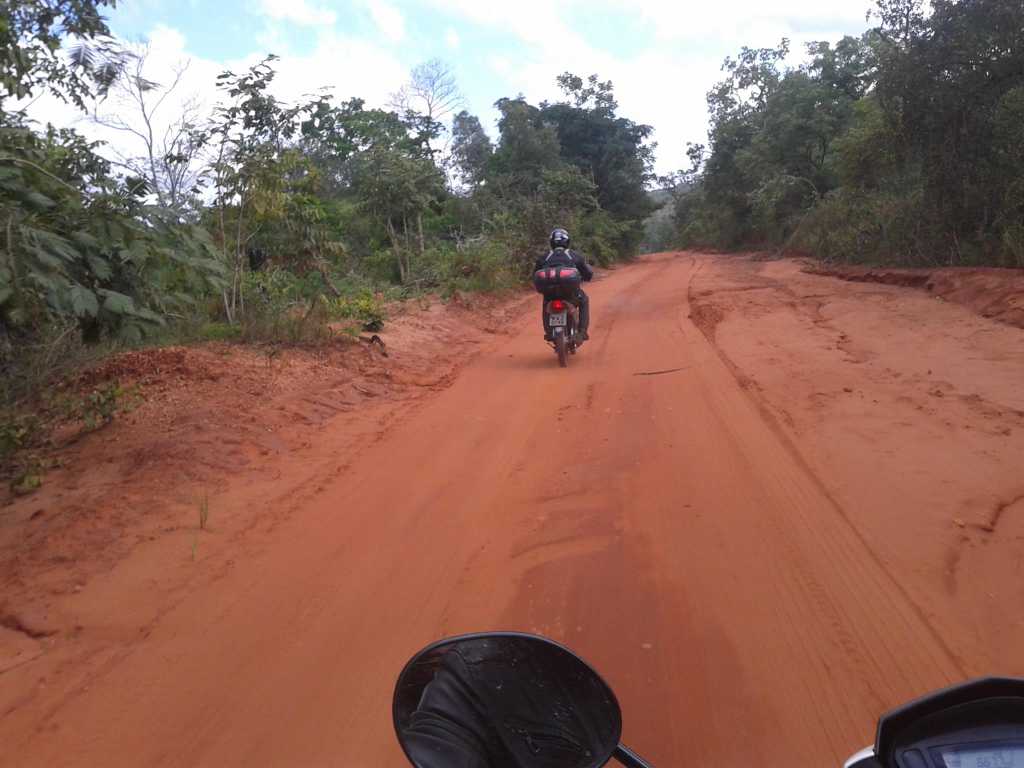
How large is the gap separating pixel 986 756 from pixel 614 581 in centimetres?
276

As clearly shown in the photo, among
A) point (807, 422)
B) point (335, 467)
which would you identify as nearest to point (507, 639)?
point (335, 467)

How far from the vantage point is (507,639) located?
6.48 feet

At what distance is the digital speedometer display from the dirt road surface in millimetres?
1483

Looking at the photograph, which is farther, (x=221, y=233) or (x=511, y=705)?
(x=221, y=233)

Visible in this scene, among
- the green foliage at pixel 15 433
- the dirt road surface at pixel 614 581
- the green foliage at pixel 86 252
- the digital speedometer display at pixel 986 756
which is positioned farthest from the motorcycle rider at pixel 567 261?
the digital speedometer display at pixel 986 756

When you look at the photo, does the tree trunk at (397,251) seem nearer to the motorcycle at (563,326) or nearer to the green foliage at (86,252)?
the motorcycle at (563,326)

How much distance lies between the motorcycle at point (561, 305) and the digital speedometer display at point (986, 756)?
8.56m

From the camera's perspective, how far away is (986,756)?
139cm

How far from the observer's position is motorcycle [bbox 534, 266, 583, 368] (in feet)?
32.8

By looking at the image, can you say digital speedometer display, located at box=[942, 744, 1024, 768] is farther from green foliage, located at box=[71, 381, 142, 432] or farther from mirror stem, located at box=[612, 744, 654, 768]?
green foliage, located at box=[71, 381, 142, 432]

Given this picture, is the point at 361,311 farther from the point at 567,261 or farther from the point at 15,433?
the point at 15,433

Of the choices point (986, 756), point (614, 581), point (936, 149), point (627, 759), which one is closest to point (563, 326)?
point (614, 581)

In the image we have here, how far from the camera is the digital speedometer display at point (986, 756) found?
138 centimetres

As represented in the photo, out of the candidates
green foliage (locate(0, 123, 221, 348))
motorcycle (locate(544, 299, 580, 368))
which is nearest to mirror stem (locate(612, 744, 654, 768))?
green foliage (locate(0, 123, 221, 348))
